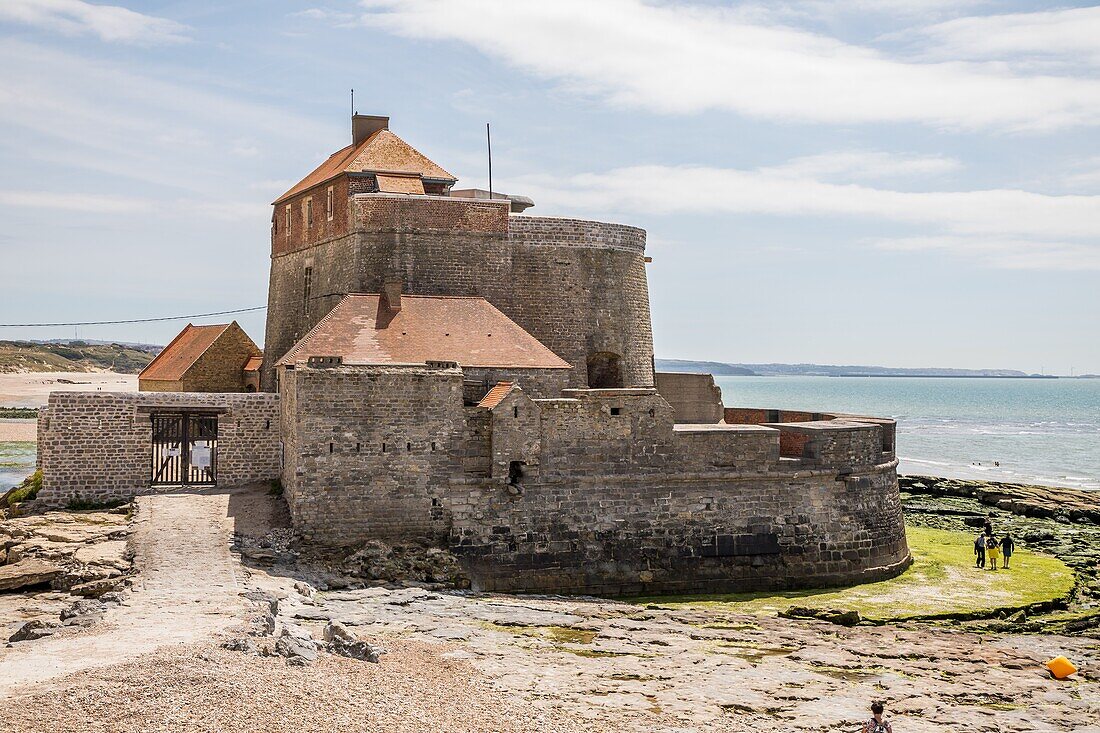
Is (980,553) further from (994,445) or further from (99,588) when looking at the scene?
(994,445)

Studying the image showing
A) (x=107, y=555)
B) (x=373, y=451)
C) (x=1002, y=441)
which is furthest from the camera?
(x=1002, y=441)

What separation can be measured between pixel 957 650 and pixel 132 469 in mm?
16071

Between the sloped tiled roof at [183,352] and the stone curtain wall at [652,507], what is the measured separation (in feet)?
37.6

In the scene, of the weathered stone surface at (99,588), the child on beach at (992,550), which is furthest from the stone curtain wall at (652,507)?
the weathered stone surface at (99,588)

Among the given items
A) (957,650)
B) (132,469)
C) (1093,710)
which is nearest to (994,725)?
(1093,710)

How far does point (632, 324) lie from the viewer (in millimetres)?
28391

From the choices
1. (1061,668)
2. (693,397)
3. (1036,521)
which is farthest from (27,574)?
(1036,521)

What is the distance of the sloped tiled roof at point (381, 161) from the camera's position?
28.1m

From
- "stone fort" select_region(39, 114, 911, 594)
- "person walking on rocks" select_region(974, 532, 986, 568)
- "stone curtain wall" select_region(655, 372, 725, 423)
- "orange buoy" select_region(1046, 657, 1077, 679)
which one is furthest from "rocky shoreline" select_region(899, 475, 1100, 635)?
"stone curtain wall" select_region(655, 372, 725, 423)

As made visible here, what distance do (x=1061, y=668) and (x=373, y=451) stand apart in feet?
38.9

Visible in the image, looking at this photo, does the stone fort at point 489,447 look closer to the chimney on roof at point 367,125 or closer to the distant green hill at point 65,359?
the chimney on roof at point 367,125

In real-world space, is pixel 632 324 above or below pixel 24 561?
A: above

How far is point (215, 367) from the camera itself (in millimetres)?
28641

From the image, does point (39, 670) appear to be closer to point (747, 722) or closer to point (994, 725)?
point (747, 722)
